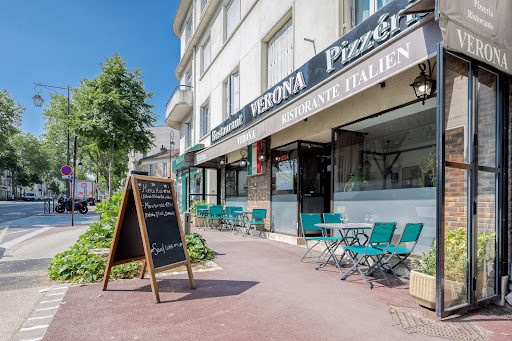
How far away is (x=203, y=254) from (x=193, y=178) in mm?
13139

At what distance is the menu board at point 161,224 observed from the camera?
416 cm

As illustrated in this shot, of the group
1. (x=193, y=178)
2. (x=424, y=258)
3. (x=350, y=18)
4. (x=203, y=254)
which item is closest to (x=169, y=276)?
(x=203, y=254)

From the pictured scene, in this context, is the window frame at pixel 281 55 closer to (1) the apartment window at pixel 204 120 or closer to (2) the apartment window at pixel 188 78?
(1) the apartment window at pixel 204 120

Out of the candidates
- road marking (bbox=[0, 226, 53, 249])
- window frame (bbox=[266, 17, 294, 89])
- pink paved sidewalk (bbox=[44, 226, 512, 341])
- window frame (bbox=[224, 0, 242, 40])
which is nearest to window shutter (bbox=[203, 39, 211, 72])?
window frame (bbox=[224, 0, 242, 40])

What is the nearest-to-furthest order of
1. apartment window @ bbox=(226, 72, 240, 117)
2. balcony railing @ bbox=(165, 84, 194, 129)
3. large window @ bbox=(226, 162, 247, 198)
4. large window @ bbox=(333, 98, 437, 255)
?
large window @ bbox=(333, 98, 437, 255), large window @ bbox=(226, 162, 247, 198), apartment window @ bbox=(226, 72, 240, 117), balcony railing @ bbox=(165, 84, 194, 129)

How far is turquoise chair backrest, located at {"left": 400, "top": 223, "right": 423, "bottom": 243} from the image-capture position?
14.9ft

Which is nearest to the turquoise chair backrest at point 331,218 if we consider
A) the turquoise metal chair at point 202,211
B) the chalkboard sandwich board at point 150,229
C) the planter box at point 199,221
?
the chalkboard sandwich board at point 150,229

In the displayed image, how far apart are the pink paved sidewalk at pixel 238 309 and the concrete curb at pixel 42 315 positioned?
0.08 metres

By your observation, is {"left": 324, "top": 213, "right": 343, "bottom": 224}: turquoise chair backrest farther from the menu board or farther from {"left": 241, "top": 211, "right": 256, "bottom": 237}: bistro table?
{"left": 241, "top": 211, "right": 256, "bottom": 237}: bistro table

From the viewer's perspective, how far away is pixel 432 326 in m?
3.26

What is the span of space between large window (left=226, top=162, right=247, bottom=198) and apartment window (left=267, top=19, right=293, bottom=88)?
3542 mm

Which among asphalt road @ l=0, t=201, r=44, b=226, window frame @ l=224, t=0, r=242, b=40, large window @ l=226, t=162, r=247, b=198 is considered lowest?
asphalt road @ l=0, t=201, r=44, b=226

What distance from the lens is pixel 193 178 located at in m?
19.2

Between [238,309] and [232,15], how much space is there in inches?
515
